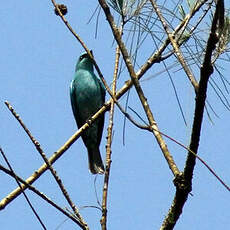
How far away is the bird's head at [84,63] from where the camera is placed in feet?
24.5

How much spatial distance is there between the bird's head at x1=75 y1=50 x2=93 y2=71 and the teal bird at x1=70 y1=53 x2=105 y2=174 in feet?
0.35

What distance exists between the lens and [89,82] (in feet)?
23.5

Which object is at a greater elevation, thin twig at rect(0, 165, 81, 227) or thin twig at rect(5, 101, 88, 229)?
thin twig at rect(5, 101, 88, 229)

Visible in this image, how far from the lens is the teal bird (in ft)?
22.3

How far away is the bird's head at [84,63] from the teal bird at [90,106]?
0.35ft

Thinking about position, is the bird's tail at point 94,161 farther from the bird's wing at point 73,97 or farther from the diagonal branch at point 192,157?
the diagonal branch at point 192,157

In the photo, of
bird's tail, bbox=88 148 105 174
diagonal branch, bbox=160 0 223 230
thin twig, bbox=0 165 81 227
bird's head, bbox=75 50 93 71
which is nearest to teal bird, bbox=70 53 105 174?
bird's tail, bbox=88 148 105 174

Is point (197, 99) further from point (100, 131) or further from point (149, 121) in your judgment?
point (100, 131)

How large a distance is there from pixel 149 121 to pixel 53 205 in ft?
1.22

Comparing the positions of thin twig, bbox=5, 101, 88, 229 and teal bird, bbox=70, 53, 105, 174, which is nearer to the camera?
thin twig, bbox=5, 101, 88, 229

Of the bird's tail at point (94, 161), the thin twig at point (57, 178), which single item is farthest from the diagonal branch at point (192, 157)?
the bird's tail at point (94, 161)

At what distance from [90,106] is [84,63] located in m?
0.82

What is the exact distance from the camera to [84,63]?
24.6 feet

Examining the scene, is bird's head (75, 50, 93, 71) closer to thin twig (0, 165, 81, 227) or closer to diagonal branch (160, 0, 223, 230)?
diagonal branch (160, 0, 223, 230)
